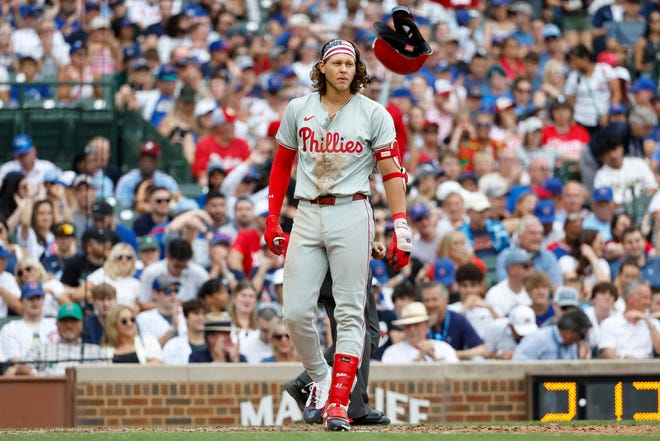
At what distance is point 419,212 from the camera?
A: 14.4m

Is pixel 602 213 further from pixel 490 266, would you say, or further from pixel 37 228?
pixel 37 228

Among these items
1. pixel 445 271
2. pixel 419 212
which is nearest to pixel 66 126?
pixel 419 212

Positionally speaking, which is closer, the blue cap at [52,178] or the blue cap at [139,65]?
the blue cap at [52,178]

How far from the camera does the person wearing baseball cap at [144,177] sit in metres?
15.2

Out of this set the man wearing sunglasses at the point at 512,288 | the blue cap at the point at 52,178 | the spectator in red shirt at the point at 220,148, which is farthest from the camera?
the spectator in red shirt at the point at 220,148

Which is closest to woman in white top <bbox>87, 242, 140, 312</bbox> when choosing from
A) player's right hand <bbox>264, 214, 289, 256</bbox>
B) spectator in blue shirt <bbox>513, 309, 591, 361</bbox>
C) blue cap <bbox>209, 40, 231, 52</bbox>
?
spectator in blue shirt <bbox>513, 309, 591, 361</bbox>

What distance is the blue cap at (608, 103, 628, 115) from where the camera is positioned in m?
17.5

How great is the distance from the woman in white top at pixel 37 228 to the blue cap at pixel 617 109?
7.00m

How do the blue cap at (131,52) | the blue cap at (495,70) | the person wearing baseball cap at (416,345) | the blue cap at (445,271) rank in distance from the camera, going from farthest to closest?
the blue cap at (495,70), the blue cap at (131,52), the blue cap at (445,271), the person wearing baseball cap at (416,345)

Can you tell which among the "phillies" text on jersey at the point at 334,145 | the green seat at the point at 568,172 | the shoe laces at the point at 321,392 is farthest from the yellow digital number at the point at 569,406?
the green seat at the point at 568,172

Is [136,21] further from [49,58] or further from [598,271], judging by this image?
A: [598,271]

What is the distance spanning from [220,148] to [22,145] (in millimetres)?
2374

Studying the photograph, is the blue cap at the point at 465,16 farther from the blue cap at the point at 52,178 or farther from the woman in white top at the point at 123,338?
the woman in white top at the point at 123,338

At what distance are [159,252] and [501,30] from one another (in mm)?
8018
